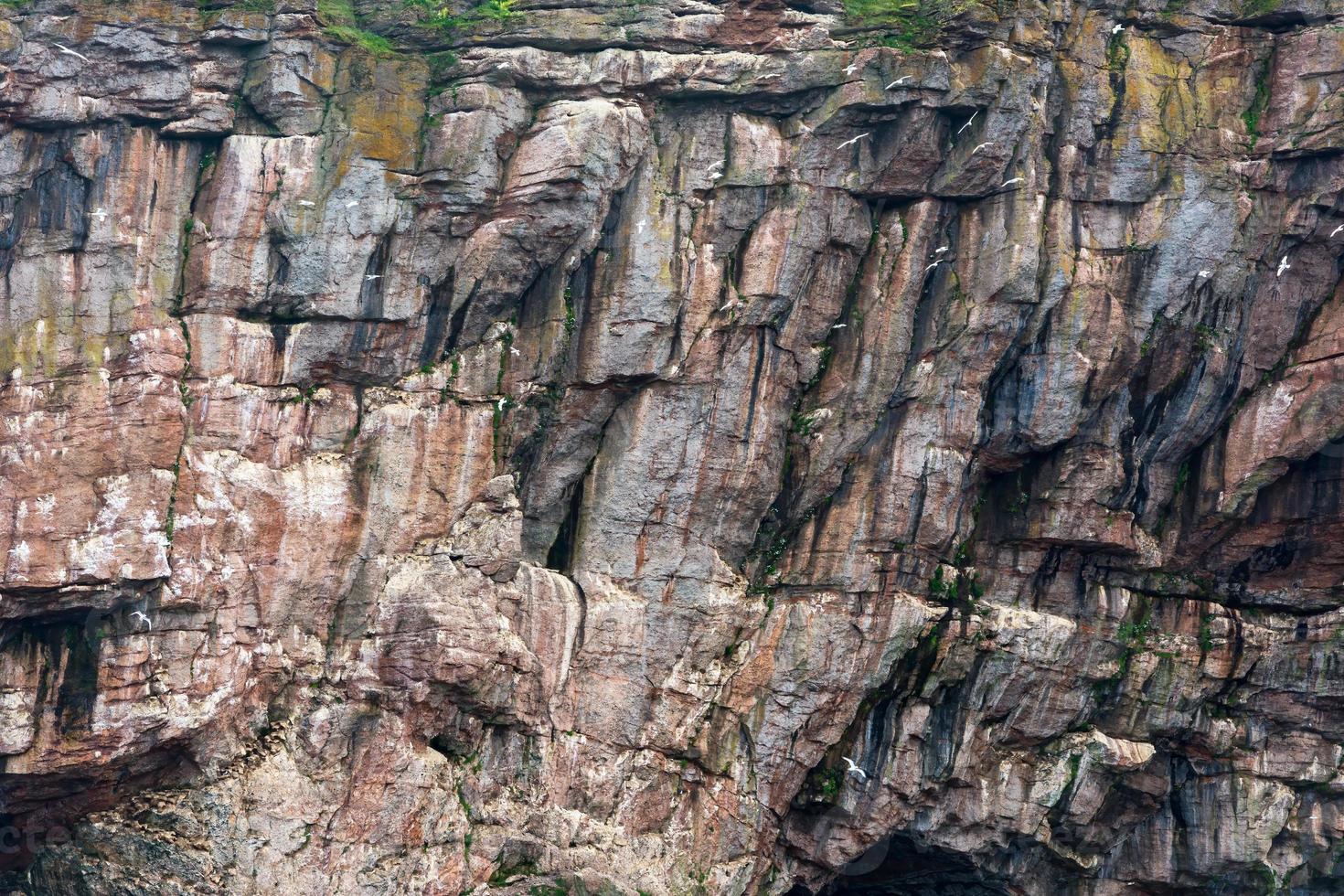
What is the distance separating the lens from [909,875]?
98.1 feet

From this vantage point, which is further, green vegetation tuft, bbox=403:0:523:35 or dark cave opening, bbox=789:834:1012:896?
dark cave opening, bbox=789:834:1012:896

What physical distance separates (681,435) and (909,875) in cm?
976

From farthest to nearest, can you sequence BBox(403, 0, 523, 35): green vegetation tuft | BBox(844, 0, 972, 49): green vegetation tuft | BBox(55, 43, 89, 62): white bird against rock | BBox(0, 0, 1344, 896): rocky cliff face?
BBox(403, 0, 523, 35): green vegetation tuft
BBox(844, 0, 972, 49): green vegetation tuft
BBox(0, 0, 1344, 896): rocky cliff face
BBox(55, 43, 89, 62): white bird against rock

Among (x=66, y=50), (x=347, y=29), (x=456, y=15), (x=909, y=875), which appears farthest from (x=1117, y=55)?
(x=66, y=50)

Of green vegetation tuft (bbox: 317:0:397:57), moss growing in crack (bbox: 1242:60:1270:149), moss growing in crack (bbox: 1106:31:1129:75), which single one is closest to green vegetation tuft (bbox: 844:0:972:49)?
A: moss growing in crack (bbox: 1106:31:1129:75)

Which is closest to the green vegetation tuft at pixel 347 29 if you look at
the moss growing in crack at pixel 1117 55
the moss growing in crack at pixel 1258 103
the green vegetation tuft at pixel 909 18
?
the green vegetation tuft at pixel 909 18

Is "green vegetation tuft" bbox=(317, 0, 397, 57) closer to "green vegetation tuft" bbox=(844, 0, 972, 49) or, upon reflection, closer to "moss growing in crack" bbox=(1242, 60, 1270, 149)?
"green vegetation tuft" bbox=(844, 0, 972, 49)

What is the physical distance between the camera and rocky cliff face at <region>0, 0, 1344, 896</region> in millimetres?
25719

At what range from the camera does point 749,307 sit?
27.3m

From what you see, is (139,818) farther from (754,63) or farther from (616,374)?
(754,63)

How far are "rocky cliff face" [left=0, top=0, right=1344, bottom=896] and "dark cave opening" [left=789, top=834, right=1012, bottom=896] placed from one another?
44 centimetres

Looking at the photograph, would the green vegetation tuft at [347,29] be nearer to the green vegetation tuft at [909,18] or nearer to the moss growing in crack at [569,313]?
the moss growing in crack at [569,313]

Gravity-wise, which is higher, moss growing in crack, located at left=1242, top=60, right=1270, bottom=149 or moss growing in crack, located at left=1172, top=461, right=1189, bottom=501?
moss growing in crack, located at left=1242, top=60, right=1270, bottom=149

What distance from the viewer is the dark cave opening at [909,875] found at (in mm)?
28984
